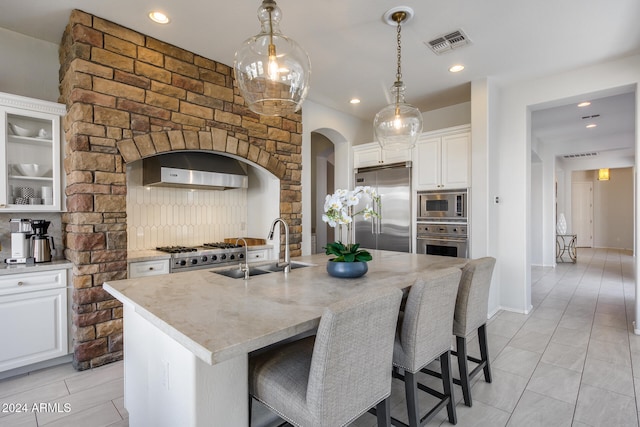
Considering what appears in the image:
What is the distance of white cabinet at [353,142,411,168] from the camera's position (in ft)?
15.4

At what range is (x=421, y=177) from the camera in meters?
4.45

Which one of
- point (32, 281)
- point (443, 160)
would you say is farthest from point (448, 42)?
point (32, 281)

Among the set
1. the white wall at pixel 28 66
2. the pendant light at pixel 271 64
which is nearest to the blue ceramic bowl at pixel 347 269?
the pendant light at pixel 271 64

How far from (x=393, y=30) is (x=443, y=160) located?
191 centimetres

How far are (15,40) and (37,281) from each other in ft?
6.96

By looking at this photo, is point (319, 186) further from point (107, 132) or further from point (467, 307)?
Answer: point (467, 307)

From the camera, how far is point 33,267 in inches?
101

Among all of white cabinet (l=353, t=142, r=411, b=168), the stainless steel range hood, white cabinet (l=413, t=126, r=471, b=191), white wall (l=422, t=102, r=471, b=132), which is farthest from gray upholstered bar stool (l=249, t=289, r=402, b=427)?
white wall (l=422, t=102, r=471, b=132)

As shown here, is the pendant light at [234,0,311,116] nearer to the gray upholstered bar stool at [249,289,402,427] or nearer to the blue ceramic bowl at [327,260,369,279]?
the blue ceramic bowl at [327,260,369,279]

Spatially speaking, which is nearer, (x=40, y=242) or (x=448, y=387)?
(x=448, y=387)

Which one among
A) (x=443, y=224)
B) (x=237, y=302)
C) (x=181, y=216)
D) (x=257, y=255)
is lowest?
(x=257, y=255)

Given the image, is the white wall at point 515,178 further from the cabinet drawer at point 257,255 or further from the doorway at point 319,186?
the doorway at point 319,186

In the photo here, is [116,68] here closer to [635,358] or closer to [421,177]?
[421,177]

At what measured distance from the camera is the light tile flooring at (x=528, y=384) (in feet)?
6.79
